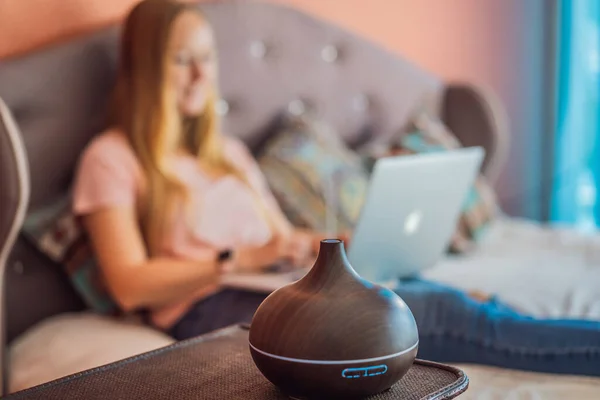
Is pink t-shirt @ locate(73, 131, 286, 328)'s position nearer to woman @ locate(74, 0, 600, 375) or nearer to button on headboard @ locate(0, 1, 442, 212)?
woman @ locate(74, 0, 600, 375)

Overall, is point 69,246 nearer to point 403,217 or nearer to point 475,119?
point 403,217

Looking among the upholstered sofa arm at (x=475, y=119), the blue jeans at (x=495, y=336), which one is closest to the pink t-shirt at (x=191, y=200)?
the blue jeans at (x=495, y=336)

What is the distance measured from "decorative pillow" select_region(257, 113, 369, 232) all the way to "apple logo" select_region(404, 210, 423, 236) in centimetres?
38

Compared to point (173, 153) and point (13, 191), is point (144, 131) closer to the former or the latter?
point (173, 153)

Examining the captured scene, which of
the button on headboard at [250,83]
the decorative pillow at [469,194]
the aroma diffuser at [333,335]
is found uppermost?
the button on headboard at [250,83]

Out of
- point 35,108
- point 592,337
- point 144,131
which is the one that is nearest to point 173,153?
point 144,131

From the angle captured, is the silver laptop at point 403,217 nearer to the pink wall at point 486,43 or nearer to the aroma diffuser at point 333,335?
the aroma diffuser at point 333,335

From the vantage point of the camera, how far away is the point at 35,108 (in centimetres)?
151

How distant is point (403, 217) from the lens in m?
1.36

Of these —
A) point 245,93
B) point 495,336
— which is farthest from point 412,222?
point 245,93

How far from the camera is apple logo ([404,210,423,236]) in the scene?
1395 mm

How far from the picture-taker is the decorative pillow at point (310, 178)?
1840 mm

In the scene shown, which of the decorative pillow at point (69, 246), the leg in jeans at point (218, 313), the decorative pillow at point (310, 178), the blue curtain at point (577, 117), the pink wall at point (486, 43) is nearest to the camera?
the leg in jeans at point (218, 313)

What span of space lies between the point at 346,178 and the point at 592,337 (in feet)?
3.02
